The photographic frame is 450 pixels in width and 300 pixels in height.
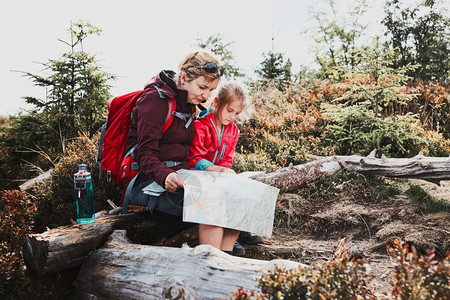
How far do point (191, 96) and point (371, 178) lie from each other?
175 inches

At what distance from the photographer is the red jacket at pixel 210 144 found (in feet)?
13.2

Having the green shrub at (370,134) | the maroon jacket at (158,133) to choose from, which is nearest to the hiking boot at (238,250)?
the maroon jacket at (158,133)

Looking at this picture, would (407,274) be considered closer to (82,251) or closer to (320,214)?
(82,251)

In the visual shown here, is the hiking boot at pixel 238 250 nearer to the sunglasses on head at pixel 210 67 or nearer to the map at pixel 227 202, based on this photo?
the map at pixel 227 202

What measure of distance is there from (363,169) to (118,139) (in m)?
4.49

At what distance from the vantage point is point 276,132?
9055 millimetres

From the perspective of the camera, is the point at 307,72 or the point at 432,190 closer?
the point at 432,190

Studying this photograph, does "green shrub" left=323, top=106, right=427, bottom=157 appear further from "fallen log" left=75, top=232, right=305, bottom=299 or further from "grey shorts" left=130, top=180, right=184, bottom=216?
"fallen log" left=75, top=232, right=305, bottom=299

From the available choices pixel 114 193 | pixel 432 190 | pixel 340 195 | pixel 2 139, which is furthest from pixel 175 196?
pixel 2 139

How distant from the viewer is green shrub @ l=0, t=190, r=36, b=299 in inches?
123

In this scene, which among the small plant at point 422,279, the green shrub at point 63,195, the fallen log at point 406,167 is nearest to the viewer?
Result: the small plant at point 422,279

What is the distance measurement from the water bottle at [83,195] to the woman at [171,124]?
0.36 m

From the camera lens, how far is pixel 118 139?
379cm

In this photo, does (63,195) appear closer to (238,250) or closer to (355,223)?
(238,250)
